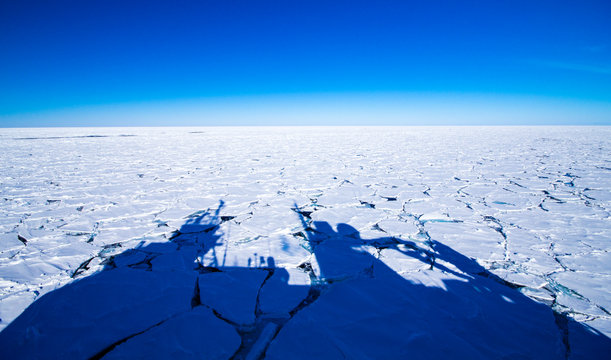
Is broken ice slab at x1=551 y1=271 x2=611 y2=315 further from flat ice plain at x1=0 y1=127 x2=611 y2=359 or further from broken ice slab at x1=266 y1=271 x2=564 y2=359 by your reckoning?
broken ice slab at x1=266 y1=271 x2=564 y2=359

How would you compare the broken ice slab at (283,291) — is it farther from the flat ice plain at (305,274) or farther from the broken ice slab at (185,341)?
the broken ice slab at (185,341)

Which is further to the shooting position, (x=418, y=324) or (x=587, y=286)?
(x=587, y=286)

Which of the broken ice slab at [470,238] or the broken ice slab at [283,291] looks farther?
the broken ice slab at [470,238]

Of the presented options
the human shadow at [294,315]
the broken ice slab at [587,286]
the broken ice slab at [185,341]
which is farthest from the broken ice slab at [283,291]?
Result: the broken ice slab at [587,286]

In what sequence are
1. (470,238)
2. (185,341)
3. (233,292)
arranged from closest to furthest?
(185,341) → (233,292) → (470,238)

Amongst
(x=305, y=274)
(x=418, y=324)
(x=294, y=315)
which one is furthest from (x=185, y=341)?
(x=418, y=324)

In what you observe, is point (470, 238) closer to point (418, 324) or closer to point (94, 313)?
point (418, 324)

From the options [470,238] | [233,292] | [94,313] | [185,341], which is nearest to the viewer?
[185,341]

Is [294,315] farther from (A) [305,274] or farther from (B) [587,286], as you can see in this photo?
(B) [587,286]
